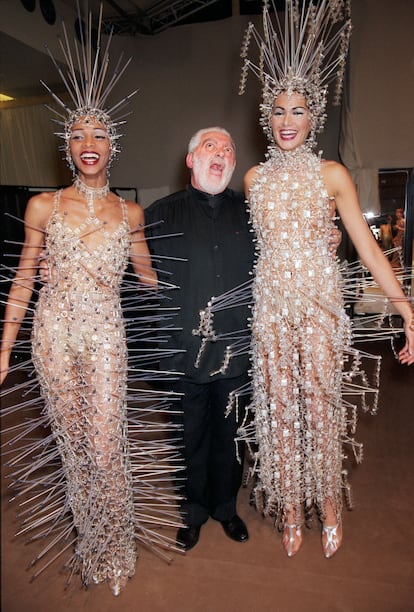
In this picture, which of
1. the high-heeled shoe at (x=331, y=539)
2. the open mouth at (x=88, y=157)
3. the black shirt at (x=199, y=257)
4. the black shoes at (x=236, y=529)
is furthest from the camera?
the black shoes at (x=236, y=529)

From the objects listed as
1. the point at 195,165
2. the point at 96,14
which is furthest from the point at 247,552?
the point at 96,14

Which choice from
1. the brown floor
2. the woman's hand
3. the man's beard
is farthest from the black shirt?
the brown floor

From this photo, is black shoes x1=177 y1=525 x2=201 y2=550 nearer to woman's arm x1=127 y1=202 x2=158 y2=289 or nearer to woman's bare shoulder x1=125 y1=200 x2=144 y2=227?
woman's arm x1=127 y1=202 x2=158 y2=289

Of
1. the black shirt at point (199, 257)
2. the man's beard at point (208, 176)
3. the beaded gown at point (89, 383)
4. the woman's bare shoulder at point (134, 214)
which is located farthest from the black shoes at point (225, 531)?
the man's beard at point (208, 176)

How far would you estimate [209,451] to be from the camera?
6.55 ft

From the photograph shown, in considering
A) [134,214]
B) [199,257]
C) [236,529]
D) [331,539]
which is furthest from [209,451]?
[134,214]

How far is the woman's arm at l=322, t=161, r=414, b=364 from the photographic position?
1626 millimetres

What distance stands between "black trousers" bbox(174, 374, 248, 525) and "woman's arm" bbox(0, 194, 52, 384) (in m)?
0.65

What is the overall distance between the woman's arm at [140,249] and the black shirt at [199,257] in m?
0.04

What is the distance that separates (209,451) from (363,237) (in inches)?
42.1

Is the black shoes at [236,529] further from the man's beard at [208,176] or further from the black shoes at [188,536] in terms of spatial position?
the man's beard at [208,176]

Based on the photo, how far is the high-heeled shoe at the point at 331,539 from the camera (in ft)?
6.13

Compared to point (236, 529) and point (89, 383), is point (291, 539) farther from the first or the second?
point (89, 383)

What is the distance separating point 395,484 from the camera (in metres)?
2.37
